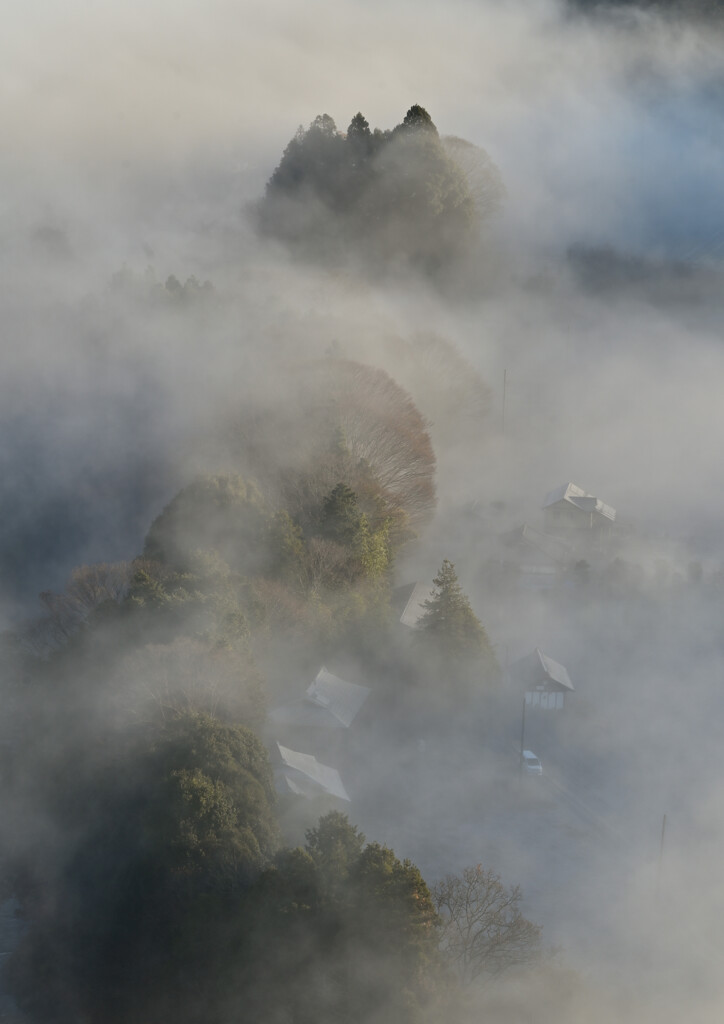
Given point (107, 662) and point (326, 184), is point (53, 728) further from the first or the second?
point (326, 184)

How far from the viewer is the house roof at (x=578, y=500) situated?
49.3 meters

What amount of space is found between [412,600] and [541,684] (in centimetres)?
736

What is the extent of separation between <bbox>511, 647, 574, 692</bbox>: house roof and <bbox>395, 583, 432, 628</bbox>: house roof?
4.22 meters

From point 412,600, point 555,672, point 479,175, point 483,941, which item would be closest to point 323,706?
point 555,672

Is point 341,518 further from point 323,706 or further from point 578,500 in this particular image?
point 578,500

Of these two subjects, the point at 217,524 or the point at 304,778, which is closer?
the point at 304,778

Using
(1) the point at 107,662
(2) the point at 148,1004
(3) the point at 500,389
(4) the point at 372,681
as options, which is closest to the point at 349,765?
(4) the point at 372,681

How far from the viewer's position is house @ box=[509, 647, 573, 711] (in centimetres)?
3228

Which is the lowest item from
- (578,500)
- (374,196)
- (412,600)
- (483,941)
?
(483,941)

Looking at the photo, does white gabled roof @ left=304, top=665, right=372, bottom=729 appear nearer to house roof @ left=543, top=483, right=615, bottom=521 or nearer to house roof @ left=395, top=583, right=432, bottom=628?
house roof @ left=395, top=583, right=432, bottom=628

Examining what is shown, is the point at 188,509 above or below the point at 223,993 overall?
above

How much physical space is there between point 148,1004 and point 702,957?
11.4 meters

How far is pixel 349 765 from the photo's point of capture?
2850cm

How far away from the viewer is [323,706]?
95.4ft
